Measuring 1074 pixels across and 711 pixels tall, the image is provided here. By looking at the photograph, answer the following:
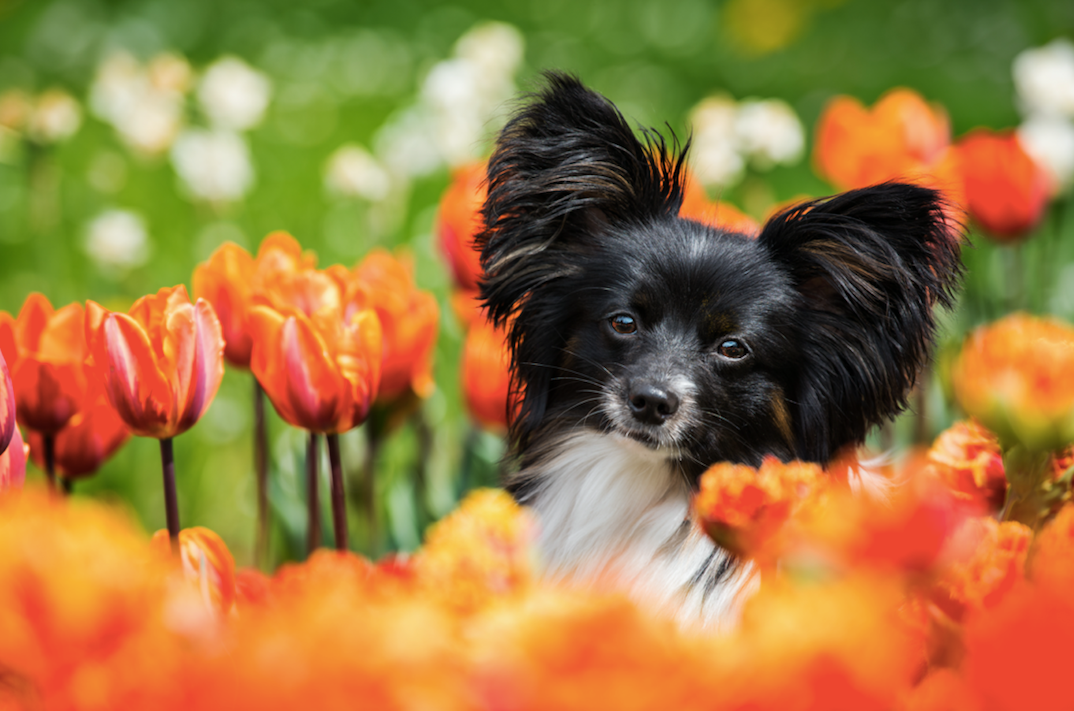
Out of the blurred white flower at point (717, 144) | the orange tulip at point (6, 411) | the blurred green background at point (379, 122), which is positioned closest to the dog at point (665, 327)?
the blurred green background at point (379, 122)

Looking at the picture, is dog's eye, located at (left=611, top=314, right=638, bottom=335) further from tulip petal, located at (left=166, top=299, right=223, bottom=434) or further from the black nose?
tulip petal, located at (left=166, top=299, right=223, bottom=434)

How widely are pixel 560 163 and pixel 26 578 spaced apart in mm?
1710

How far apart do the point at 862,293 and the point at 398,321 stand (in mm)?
955

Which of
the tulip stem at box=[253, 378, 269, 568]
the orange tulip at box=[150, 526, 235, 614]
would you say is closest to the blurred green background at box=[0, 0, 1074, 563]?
the tulip stem at box=[253, 378, 269, 568]

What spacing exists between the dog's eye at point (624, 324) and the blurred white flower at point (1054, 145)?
1.42 meters

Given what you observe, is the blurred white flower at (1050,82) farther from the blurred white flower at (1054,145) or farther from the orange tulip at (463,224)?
the orange tulip at (463,224)

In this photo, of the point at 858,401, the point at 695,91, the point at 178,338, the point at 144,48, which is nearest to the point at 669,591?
the point at 858,401

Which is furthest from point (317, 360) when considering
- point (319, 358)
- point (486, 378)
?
point (486, 378)

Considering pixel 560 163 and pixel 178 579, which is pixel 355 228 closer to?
pixel 560 163

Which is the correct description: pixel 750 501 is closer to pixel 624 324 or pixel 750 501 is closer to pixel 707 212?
pixel 624 324

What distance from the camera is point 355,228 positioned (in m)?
4.75

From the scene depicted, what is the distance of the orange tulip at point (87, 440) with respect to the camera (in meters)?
1.30

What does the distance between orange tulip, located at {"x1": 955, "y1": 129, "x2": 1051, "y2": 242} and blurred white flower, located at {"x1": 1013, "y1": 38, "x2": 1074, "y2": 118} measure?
0.34m

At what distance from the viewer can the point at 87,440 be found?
1.33m
